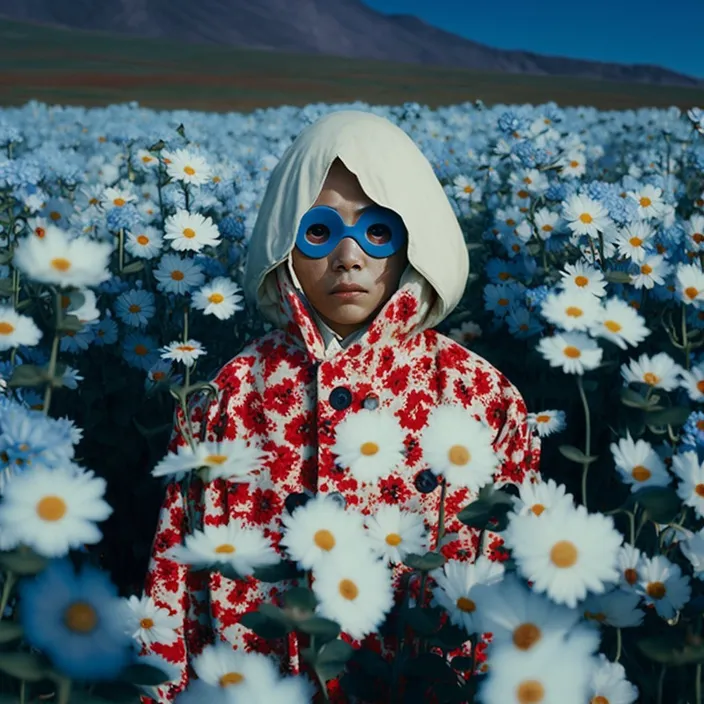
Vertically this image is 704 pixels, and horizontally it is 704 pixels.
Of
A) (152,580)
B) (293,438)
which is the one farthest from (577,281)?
(152,580)

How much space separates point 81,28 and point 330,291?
15573 millimetres

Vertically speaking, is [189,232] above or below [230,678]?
above

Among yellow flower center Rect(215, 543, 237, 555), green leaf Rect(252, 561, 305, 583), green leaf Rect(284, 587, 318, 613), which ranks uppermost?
green leaf Rect(284, 587, 318, 613)

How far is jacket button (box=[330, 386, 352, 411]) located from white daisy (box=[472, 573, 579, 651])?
58 centimetres

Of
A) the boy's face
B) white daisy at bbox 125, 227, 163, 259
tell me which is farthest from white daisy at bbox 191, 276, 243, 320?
white daisy at bbox 125, 227, 163, 259

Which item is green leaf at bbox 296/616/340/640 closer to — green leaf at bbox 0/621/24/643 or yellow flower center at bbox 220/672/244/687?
yellow flower center at bbox 220/672/244/687

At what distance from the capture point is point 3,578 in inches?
32.4

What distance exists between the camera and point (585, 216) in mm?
1682

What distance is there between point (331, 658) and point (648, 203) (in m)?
1.52

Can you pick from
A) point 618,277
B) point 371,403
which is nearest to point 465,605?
point 371,403

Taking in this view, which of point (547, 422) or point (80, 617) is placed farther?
point (547, 422)

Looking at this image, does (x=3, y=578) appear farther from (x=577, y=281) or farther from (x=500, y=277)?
(x=500, y=277)

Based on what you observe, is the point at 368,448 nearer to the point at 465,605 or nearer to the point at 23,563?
the point at 465,605

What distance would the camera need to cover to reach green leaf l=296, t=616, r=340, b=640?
0.63m
